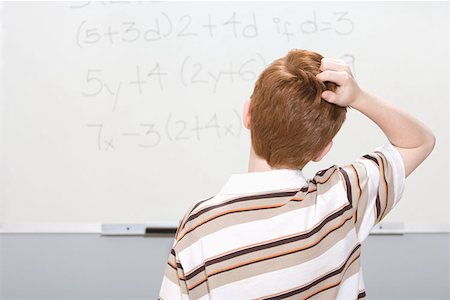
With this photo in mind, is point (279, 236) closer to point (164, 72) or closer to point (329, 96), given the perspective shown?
point (329, 96)

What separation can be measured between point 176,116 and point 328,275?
0.98 meters

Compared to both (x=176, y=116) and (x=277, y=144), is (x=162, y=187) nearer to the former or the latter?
(x=176, y=116)

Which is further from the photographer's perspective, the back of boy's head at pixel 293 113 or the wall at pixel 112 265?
the wall at pixel 112 265

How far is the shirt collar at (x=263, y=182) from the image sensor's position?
2.19 ft

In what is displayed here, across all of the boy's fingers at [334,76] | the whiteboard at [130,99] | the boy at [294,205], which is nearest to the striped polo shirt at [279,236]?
the boy at [294,205]

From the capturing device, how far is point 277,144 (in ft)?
2.26

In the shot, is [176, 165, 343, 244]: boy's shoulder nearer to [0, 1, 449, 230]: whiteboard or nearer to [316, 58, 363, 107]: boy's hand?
[316, 58, 363, 107]: boy's hand

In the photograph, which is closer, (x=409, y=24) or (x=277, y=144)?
(x=277, y=144)

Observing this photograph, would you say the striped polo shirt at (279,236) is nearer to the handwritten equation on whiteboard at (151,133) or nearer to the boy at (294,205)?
the boy at (294,205)

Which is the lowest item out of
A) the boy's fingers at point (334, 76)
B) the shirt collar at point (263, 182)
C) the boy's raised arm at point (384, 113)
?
the shirt collar at point (263, 182)

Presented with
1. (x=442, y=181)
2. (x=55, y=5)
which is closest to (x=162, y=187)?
(x=55, y=5)

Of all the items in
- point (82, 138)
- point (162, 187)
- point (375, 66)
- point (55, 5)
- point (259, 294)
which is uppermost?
point (55, 5)

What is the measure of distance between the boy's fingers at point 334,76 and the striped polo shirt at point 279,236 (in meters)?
0.12

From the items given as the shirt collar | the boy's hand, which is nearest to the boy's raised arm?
the boy's hand
